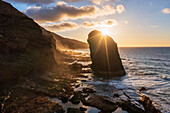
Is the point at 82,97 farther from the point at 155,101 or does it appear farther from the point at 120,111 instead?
the point at 155,101

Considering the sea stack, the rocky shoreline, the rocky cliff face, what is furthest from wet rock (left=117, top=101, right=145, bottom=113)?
the rocky cliff face

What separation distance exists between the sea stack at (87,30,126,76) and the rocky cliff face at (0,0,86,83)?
13.6 metres

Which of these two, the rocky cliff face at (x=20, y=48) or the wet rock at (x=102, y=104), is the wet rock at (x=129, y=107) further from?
the rocky cliff face at (x=20, y=48)

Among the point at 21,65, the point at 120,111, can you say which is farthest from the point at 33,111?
the point at 21,65

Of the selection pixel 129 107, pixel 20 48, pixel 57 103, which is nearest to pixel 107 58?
pixel 129 107

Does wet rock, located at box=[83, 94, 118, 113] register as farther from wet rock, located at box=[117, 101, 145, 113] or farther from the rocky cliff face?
the rocky cliff face

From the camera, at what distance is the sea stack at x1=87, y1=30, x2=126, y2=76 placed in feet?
89.7

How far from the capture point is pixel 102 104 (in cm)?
1204

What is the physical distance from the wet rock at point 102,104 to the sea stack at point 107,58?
1413cm

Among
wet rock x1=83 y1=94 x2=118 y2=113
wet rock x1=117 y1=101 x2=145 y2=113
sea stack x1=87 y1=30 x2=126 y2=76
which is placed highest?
sea stack x1=87 y1=30 x2=126 y2=76

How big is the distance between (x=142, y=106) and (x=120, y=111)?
316 centimetres

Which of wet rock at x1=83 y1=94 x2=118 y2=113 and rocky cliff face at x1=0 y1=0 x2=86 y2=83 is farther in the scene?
rocky cliff face at x1=0 y1=0 x2=86 y2=83

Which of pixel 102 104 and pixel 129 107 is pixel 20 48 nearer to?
pixel 102 104

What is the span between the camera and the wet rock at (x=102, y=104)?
1121 cm
